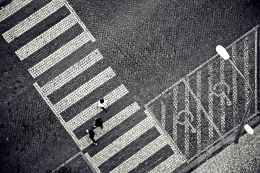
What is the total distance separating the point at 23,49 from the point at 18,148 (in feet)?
13.5

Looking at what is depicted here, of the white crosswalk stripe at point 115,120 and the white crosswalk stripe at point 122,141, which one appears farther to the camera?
the white crosswalk stripe at point 115,120

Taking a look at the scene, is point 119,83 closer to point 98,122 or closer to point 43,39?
point 98,122

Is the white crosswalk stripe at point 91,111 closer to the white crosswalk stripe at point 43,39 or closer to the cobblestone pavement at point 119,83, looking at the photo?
the cobblestone pavement at point 119,83

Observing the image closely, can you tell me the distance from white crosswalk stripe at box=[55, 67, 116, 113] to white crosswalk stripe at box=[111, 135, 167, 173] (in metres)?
3.21

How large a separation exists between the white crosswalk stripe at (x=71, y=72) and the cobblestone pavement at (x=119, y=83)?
0.14 feet

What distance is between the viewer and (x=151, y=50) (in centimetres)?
1750

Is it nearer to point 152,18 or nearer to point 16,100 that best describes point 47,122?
point 16,100

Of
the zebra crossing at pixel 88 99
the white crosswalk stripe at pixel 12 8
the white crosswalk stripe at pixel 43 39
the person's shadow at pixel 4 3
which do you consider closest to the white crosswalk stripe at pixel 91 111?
the zebra crossing at pixel 88 99

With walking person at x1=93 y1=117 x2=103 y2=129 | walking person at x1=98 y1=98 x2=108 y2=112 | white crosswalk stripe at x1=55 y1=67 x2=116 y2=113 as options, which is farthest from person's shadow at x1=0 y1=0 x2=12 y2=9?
walking person at x1=93 y1=117 x2=103 y2=129

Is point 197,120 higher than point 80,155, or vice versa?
point 80,155

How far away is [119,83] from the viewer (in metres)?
17.3

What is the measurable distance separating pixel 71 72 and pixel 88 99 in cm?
133

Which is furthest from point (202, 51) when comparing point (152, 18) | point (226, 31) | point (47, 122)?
point (47, 122)

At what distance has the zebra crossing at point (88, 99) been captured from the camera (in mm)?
16984
